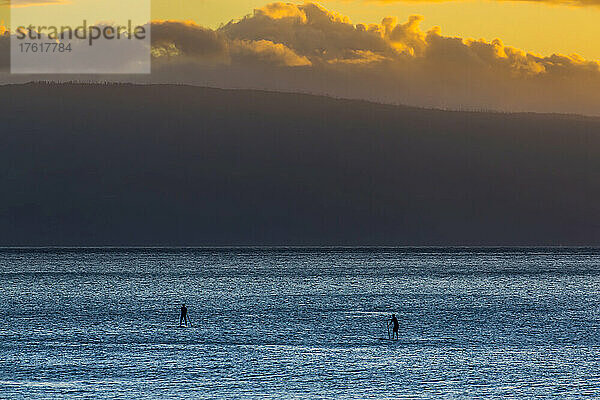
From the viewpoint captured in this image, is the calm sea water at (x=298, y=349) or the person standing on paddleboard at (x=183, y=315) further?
the person standing on paddleboard at (x=183, y=315)

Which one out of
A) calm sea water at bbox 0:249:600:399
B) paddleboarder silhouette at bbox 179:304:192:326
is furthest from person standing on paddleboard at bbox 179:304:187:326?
calm sea water at bbox 0:249:600:399

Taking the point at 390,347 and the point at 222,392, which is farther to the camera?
the point at 390,347

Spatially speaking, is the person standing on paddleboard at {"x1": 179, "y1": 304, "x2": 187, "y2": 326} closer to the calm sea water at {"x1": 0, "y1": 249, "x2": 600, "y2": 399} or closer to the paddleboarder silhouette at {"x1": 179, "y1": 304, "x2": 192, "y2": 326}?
the paddleboarder silhouette at {"x1": 179, "y1": 304, "x2": 192, "y2": 326}

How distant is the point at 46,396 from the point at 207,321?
148 ft

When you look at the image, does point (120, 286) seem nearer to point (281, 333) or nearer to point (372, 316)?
point (372, 316)

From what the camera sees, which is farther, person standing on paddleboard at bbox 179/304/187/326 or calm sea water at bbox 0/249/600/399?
person standing on paddleboard at bbox 179/304/187/326

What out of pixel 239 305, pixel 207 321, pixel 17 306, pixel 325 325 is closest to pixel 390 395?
pixel 325 325

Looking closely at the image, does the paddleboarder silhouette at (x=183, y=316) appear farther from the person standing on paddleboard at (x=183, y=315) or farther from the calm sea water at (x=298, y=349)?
the calm sea water at (x=298, y=349)

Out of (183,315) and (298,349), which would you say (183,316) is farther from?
(298,349)

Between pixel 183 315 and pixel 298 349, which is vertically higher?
pixel 183 315

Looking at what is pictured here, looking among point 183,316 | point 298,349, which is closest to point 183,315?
point 183,316

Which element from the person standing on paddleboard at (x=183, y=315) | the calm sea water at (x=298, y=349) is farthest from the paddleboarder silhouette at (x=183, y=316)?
the calm sea water at (x=298, y=349)

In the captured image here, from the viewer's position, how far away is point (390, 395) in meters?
50.6

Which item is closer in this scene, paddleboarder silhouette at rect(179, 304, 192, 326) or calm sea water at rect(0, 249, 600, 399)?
calm sea water at rect(0, 249, 600, 399)
